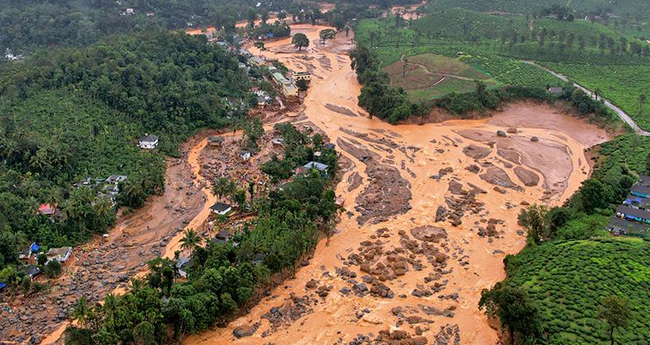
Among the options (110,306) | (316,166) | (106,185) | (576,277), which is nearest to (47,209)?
(106,185)

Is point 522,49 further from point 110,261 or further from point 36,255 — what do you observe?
point 36,255

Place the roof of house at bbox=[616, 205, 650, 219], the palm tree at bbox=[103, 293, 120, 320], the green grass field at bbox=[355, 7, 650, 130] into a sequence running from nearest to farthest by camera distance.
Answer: the palm tree at bbox=[103, 293, 120, 320]
the roof of house at bbox=[616, 205, 650, 219]
the green grass field at bbox=[355, 7, 650, 130]

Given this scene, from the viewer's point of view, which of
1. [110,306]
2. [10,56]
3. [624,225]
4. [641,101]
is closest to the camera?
[110,306]

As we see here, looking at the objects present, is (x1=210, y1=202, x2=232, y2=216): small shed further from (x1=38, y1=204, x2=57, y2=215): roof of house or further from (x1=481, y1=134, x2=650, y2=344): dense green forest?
(x1=481, y1=134, x2=650, y2=344): dense green forest

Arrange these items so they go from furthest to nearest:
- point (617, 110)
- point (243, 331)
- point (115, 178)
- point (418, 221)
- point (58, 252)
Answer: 1. point (617, 110)
2. point (115, 178)
3. point (418, 221)
4. point (58, 252)
5. point (243, 331)

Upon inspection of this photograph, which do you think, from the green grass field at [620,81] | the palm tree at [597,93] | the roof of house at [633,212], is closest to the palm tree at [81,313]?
the roof of house at [633,212]

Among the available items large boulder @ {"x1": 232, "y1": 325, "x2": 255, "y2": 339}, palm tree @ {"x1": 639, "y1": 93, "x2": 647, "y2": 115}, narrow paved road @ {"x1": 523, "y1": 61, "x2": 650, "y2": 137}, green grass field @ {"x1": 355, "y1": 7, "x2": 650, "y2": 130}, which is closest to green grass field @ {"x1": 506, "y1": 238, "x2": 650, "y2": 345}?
large boulder @ {"x1": 232, "y1": 325, "x2": 255, "y2": 339}

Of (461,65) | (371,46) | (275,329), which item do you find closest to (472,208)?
(275,329)
